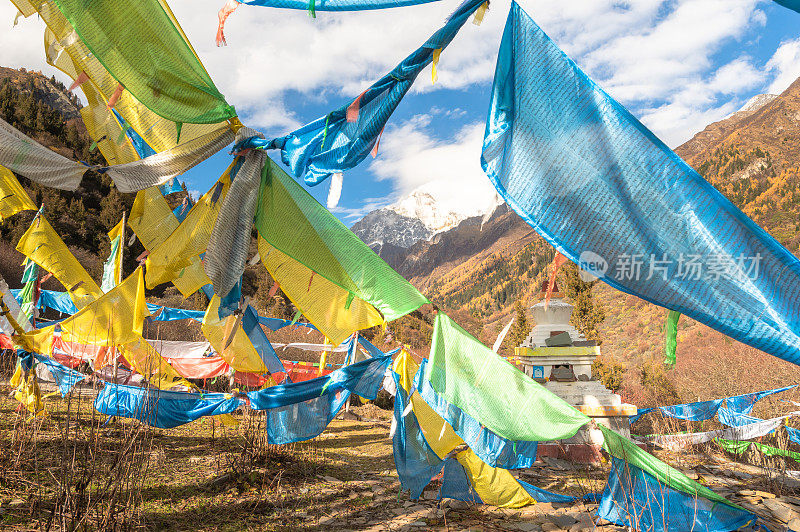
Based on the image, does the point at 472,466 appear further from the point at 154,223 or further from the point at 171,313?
the point at 171,313

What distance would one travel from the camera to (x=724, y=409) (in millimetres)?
6375

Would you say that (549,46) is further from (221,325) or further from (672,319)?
(221,325)

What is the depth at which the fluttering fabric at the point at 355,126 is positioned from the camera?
2307 mm

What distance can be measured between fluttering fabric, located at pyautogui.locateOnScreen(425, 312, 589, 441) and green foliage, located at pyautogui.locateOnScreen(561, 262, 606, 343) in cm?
1016

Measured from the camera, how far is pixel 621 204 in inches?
75.3

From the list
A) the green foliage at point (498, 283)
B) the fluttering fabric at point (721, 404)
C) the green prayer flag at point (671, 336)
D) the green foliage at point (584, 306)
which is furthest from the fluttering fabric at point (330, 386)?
the green foliage at point (498, 283)

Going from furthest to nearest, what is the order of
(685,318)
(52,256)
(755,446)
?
(685,318) < (755,446) < (52,256)

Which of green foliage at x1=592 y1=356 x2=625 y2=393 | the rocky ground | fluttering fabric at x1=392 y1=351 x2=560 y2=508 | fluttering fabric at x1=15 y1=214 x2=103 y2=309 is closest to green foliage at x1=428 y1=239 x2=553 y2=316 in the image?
green foliage at x1=592 y1=356 x2=625 y2=393

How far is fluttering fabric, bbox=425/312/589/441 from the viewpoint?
9.46ft

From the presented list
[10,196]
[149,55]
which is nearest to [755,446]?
[149,55]

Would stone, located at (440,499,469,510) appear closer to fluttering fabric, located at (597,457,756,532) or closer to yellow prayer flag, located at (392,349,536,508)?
yellow prayer flag, located at (392,349,536,508)

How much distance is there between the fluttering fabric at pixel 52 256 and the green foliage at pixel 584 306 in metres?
11.1

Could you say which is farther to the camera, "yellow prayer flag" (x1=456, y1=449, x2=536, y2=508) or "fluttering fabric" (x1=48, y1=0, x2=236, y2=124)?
"yellow prayer flag" (x1=456, y1=449, x2=536, y2=508)

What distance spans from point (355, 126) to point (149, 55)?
1.29 metres
